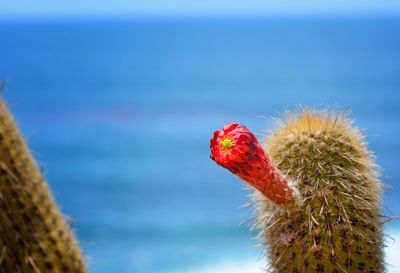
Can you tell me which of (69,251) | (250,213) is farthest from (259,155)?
(69,251)

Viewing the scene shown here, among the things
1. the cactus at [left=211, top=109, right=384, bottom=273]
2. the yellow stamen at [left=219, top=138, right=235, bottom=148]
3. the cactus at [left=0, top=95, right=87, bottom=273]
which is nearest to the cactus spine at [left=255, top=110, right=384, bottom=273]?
the cactus at [left=211, top=109, right=384, bottom=273]

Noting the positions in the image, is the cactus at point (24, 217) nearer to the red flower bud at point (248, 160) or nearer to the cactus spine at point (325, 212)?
the red flower bud at point (248, 160)

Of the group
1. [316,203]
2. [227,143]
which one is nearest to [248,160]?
[227,143]

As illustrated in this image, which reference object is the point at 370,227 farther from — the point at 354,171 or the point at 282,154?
the point at 282,154

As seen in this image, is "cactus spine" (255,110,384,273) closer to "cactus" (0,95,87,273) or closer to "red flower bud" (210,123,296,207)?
"red flower bud" (210,123,296,207)

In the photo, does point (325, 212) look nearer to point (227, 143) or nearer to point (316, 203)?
point (316, 203)

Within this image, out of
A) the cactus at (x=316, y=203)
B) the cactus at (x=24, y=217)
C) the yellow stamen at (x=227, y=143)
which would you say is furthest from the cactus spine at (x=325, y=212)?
the cactus at (x=24, y=217)
